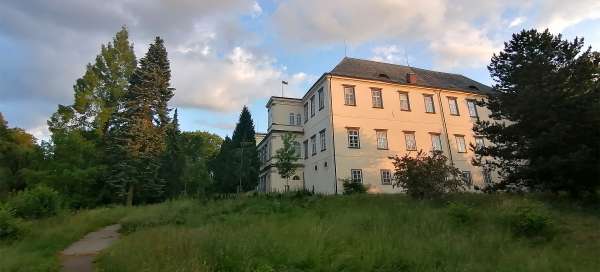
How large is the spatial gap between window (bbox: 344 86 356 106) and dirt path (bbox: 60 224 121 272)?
66.2ft

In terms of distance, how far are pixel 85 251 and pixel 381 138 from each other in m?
23.8

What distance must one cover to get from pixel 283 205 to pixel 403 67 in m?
26.0

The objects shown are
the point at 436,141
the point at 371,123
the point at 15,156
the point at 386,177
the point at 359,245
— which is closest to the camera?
the point at 359,245

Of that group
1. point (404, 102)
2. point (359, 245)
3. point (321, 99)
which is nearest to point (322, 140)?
point (321, 99)

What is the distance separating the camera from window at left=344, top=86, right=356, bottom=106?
30.2 m

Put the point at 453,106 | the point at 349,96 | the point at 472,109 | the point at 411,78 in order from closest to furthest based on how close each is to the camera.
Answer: the point at 349,96, the point at 411,78, the point at 453,106, the point at 472,109

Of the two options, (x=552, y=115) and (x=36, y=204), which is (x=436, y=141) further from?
(x=36, y=204)

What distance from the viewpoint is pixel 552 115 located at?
15.2 meters

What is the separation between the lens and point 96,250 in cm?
1062

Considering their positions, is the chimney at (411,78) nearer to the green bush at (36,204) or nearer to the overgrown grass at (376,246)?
the overgrown grass at (376,246)

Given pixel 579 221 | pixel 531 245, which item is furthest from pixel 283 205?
pixel 579 221

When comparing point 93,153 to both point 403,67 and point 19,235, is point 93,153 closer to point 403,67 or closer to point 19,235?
point 19,235

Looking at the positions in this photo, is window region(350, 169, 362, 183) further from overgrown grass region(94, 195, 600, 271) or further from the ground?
overgrown grass region(94, 195, 600, 271)

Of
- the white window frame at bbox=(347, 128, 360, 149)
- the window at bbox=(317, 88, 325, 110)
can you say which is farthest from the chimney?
the window at bbox=(317, 88, 325, 110)
